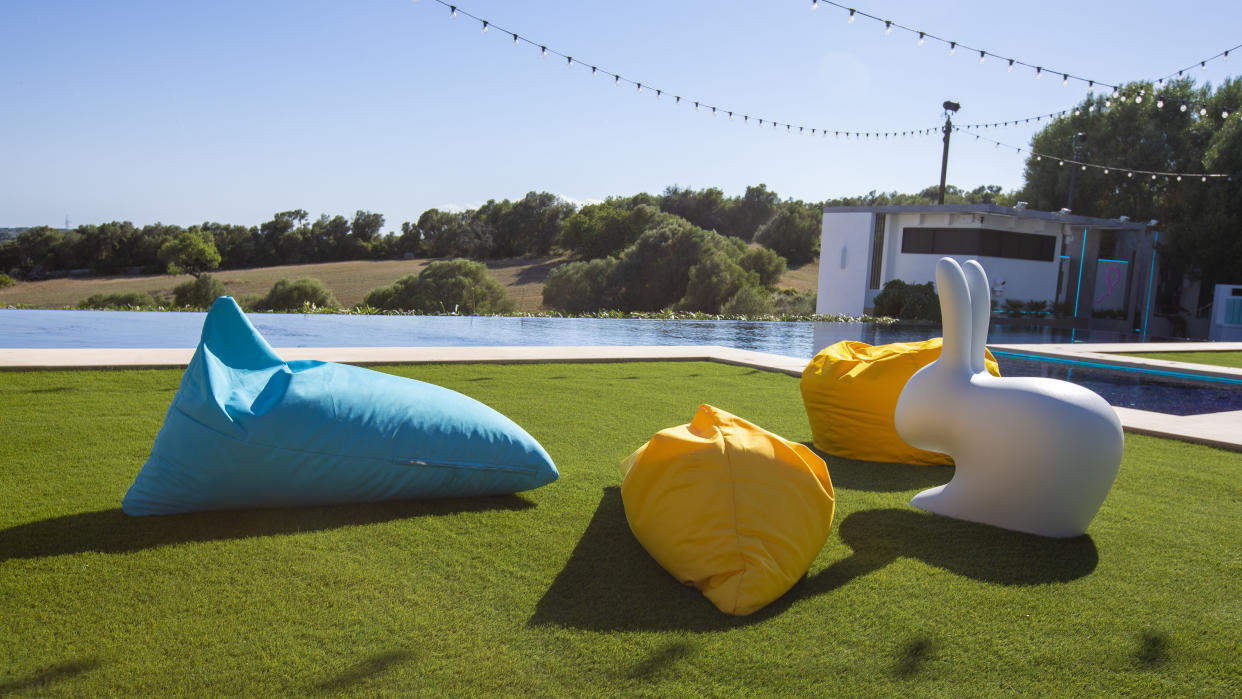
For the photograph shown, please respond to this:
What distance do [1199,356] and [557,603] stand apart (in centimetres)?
1394

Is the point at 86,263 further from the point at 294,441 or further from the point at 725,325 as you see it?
the point at 294,441

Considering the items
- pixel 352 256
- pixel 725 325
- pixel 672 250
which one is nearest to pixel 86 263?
pixel 352 256

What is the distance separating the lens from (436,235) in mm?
41906

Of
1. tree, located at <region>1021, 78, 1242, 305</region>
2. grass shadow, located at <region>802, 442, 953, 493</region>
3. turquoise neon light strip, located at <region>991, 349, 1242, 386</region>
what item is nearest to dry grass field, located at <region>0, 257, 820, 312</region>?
tree, located at <region>1021, 78, 1242, 305</region>

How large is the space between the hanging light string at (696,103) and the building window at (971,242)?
134 inches

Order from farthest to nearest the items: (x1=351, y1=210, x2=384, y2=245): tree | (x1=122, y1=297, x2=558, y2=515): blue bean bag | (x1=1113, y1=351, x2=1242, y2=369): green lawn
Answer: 1. (x1=351, y1=210, x2=384, y2=245): tree
2. (x1=1113, y1=351, x2=1242, y2=369): green lawn
3. (x1=122, y1=297, x2=558, y2=515): blue bean bag

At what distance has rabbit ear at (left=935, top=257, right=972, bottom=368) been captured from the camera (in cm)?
344

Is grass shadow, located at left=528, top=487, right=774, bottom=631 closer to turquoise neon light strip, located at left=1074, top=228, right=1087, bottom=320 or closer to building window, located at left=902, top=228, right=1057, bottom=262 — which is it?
building window, located at left=902, top=228, right=1057, bottom=262

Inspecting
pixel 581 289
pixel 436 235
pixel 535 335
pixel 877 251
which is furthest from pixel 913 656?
pixel 436 235

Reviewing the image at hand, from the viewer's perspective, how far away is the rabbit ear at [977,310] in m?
3.50

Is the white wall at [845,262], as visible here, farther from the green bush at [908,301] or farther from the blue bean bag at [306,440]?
the blue bean bag at [306,440]

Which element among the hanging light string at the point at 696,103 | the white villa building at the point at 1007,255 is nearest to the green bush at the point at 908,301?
the white villa building at the point at 1007,255

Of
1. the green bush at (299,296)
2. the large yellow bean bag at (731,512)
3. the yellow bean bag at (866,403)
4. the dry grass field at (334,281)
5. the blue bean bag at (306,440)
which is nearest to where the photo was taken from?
the large yellow bean bag at (731,512)

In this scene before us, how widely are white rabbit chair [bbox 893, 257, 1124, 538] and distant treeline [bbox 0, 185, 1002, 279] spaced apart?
29695 mm
